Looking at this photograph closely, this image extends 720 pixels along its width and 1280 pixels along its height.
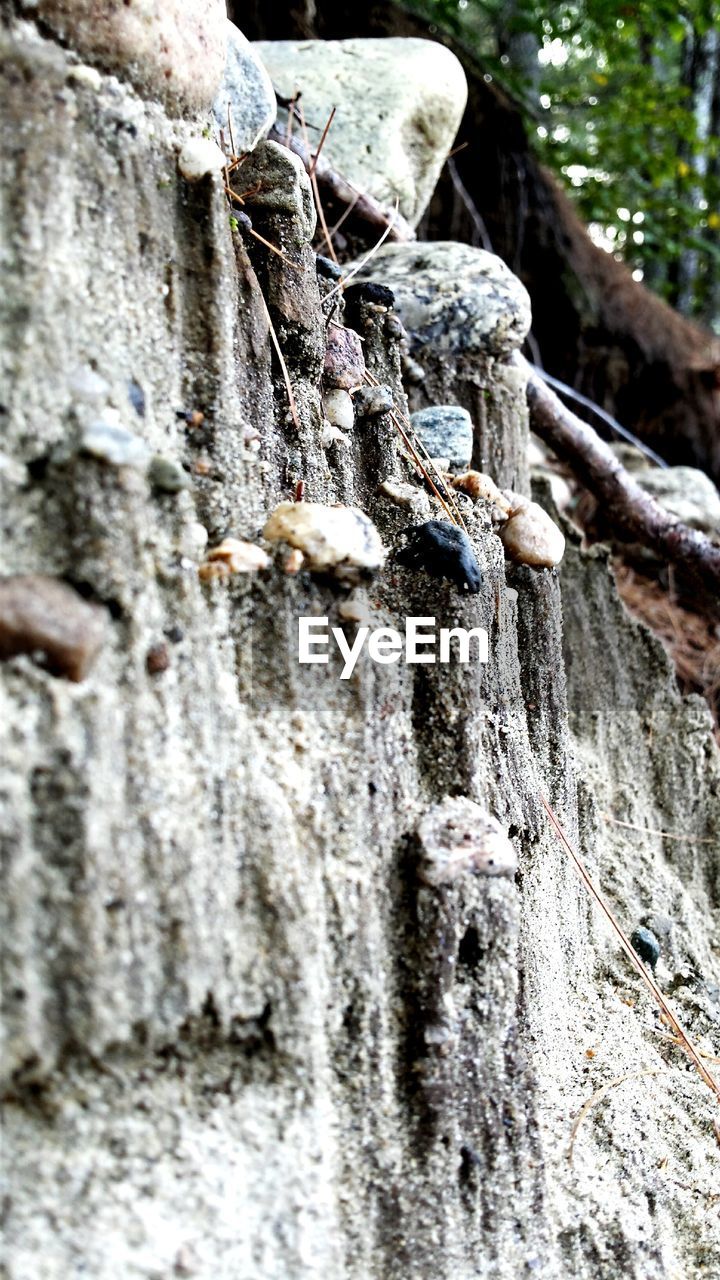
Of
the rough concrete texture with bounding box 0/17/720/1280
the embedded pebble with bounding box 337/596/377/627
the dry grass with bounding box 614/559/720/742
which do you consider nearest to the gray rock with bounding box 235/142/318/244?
the rough concrete texture with bounding box 0/17/720/1280

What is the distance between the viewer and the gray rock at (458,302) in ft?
6.76

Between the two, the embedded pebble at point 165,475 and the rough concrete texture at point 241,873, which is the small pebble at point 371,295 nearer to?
the rough concrete texture at point 241,873

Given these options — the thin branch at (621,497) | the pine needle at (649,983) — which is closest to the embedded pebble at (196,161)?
the pine needle at (649,983)

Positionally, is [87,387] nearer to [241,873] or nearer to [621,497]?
[241,873]

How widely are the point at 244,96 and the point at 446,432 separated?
68cm

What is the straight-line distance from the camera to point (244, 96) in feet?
5.65

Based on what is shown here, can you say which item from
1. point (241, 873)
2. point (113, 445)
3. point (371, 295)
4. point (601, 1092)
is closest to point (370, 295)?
point (371, 295)

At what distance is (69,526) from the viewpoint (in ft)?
3.47

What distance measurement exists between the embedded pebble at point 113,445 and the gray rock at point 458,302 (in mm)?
1110

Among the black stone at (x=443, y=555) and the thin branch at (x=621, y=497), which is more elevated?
the thin branch at (x=621, y=497)

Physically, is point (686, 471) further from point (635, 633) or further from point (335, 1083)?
point (335, 1083)

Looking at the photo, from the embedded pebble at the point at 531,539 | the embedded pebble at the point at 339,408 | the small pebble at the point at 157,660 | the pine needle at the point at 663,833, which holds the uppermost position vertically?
the embedded pebble at the point at 339,408

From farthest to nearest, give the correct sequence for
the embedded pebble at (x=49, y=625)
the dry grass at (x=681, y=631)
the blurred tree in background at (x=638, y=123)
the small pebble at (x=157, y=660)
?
the blurred tree in background at (x=638, y=123) → the dry grass at (x=681, y=631) → the small pebble at (x=157, y=660) → the embedded pebble at (x=49, y=625)

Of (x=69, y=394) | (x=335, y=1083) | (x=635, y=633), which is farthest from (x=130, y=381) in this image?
(x=635, y=633)
